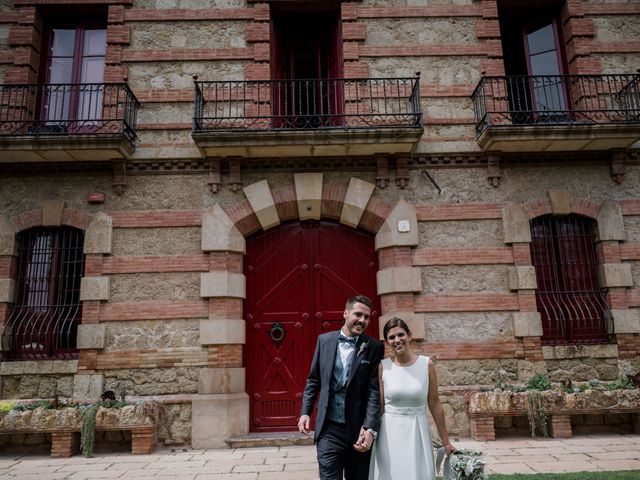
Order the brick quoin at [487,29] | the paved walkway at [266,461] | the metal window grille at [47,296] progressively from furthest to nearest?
1. the brick quoin at [487,29]
2. the metal window grille at [47,296]
3. the paved walkway at [266,461]

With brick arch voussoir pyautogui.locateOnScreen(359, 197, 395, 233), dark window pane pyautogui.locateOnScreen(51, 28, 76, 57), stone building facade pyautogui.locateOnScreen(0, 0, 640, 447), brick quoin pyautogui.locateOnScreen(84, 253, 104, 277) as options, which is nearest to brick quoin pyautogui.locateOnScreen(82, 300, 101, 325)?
stone building facade pyautogui.locateOnScreen(0, 0, 640, 447)

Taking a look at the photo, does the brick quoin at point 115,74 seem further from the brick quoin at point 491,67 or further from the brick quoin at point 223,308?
the brick quoin at point 491,67

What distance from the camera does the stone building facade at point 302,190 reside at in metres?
7.30

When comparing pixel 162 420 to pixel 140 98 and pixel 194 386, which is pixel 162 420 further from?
pixel 140 98

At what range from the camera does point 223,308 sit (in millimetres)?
7391

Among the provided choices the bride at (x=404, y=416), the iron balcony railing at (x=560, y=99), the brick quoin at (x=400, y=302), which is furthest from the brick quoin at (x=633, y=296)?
the bride at (x=404, y=416)

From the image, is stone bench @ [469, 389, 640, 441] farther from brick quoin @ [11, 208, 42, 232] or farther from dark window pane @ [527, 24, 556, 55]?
brick quoin @ [11, 208, 42, 232]

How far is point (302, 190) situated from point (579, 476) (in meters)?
5.39

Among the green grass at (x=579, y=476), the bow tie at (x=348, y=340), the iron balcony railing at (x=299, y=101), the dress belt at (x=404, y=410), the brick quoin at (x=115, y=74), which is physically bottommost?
the green grass at (x=579, y=476)

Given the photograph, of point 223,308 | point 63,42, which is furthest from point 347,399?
point 63,42

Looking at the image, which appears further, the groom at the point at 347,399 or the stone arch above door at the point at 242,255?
the stone arch above door at the point at 242,255

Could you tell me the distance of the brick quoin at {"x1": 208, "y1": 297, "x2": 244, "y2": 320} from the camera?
7363 mm

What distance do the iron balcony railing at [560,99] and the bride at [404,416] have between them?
17.8 ft

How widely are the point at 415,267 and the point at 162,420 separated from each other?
15.1ft
